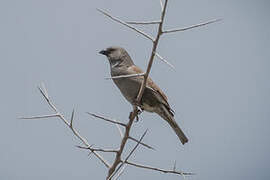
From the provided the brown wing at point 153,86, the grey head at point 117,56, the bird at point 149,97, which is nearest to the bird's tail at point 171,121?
the bird at point 149,97

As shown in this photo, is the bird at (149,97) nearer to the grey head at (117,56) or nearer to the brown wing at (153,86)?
the brown wing at (153,86)

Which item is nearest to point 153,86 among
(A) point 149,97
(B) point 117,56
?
(A) point 149,97

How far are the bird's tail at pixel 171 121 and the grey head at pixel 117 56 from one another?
39.9 inches

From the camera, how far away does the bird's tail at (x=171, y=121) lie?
6.13 metres

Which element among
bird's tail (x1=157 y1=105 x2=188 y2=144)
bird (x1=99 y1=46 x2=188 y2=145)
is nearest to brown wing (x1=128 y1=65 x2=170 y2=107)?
bird (x1=99 y1=46 x2=188 y2=145)

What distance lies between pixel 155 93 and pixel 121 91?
483 mm

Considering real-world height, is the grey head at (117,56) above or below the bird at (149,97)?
above

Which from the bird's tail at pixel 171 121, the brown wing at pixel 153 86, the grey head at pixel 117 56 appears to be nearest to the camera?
the bird's tail at pixel 171 121

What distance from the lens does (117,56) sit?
694cm

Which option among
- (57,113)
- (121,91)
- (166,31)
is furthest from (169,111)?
(166,31)

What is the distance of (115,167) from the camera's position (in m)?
3.53

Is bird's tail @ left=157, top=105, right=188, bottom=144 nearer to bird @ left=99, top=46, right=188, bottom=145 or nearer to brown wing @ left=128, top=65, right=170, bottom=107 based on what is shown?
bird @ left=99, top=46, right=188, bottom=145

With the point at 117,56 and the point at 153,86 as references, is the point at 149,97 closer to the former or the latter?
the point at 153,86

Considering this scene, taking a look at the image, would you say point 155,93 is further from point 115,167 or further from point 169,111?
point 115,167
